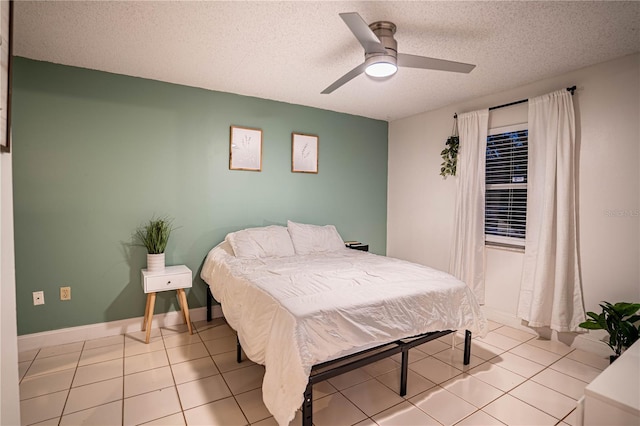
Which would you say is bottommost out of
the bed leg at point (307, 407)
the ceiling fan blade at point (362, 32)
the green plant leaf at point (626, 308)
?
the bed leg at point (307, 407)

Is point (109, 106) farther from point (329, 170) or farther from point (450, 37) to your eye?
point (450, 37)

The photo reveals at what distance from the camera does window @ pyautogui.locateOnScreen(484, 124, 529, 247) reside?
338 cm

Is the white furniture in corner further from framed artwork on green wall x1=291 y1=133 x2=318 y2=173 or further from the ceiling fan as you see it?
framed artwork on green wall x1=291 y1=133 x2=318 y2=173

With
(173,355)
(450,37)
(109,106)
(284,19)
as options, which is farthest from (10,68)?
(450,37)

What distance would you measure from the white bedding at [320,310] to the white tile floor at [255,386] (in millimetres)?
380

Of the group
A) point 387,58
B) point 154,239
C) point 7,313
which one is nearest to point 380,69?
point 387,58

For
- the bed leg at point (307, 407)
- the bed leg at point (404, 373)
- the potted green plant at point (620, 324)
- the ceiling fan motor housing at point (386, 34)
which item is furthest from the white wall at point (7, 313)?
the potted green plant at point (620, 324)

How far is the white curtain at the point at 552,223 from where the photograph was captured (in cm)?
290

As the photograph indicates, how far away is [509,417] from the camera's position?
1.96m

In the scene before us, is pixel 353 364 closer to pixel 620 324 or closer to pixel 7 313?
pixel 7 313

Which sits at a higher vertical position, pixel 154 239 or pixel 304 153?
pixel 304 153

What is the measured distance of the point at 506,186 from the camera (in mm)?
3525

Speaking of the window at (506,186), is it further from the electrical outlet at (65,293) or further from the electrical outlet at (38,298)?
the electrical outlet at (38,298)

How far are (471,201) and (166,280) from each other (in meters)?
3.29
